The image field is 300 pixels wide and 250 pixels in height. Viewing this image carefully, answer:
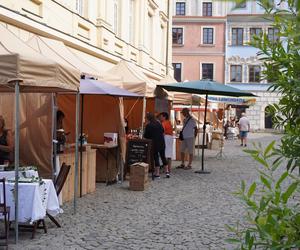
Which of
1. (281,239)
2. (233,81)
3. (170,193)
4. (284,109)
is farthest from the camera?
(233,81)

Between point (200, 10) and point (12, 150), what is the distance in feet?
167

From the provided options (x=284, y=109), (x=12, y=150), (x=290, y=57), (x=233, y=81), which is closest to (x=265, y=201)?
(x=284, y=109)

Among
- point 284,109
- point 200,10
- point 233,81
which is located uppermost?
point 200,10

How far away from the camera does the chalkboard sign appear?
12586mm

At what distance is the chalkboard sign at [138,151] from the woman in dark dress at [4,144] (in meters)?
4.29

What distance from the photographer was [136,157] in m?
12.7

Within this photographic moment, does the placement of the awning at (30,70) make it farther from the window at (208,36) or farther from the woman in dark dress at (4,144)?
the window at (208,36)

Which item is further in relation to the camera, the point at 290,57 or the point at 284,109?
the point at 284,109

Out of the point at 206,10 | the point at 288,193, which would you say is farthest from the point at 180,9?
the point at 288,193

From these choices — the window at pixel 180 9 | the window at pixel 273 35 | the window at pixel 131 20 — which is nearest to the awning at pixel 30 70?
the window at pixel 273 35

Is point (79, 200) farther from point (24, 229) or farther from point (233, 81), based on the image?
point (233, 81)

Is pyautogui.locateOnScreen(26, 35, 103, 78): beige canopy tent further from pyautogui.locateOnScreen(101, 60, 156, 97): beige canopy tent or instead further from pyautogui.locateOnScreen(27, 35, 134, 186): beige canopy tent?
pyautogui.locateOnScreen(101, 60, 156, 97): beige canopy tent

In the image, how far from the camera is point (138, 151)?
1271 cm

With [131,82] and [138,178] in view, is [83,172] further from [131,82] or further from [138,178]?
[131,82]
